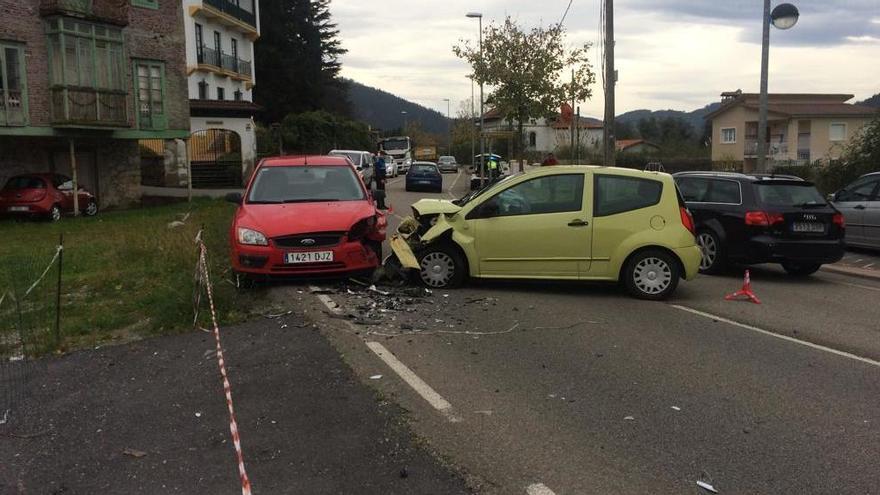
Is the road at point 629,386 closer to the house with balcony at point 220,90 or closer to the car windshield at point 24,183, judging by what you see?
the car windshield at point 24,183

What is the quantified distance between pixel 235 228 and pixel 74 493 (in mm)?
5043

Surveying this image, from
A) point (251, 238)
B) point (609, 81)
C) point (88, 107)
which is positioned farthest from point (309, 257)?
point (88, 107)

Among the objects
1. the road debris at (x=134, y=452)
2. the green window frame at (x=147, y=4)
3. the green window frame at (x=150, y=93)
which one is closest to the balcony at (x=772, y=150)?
the green window frame at (x=150, y=93)

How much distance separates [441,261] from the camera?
357 inches

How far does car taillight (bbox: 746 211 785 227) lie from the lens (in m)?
10.5

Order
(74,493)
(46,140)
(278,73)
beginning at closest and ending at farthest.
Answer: (74,493), (46,140), (278,73)

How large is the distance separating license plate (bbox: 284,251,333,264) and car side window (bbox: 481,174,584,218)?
2.09 m

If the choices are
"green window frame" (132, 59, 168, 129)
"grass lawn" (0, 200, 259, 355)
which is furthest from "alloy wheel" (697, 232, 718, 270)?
"green window frame" (132, 59, 168, 129)

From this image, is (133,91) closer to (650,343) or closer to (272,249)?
(272,249)

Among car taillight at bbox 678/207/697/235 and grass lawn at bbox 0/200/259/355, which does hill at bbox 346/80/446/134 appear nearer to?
grass lawn at bbox 0/200/259/355

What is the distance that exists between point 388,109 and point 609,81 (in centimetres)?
13828

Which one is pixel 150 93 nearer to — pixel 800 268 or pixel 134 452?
pixel 800 268

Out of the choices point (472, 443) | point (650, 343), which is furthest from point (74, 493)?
point (650, 343)

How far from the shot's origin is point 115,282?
10320mm
